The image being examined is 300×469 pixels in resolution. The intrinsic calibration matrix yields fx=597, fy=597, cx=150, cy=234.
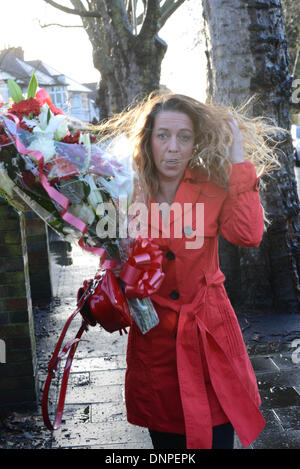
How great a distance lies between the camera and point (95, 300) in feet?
7.58

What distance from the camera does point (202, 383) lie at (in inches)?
99.0

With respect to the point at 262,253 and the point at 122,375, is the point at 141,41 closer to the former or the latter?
the point at 262,253

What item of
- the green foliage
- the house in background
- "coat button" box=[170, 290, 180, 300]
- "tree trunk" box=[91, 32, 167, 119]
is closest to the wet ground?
"coat button" box=[170, 290, 180, 300]

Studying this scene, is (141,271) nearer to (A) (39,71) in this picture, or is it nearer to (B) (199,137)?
(B) (199,137)

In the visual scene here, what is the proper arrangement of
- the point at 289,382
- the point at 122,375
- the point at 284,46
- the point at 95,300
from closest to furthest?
the point at 95,300
the point at 289,382
the point at 122,375
the point at 284,46

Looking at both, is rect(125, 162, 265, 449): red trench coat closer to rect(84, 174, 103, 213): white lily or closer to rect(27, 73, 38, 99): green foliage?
rect(84, 174, 103, 213): white lily

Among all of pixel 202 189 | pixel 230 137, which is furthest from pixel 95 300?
pixel 230 137

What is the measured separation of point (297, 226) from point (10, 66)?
62.2 meters

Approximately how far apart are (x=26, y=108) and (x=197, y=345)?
1.20 m

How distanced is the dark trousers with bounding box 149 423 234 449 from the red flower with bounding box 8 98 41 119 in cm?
145

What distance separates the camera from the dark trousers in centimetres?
255

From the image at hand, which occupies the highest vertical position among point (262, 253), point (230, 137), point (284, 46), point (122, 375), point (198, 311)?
point (284, 46)


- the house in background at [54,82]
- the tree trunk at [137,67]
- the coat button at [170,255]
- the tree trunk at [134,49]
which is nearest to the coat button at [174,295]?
the coat button at [170,255]

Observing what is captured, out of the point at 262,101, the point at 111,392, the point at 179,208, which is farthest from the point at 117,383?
the point at 262,101
